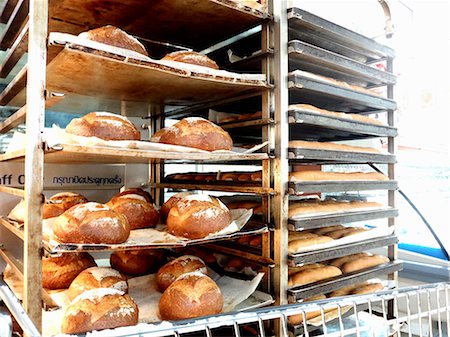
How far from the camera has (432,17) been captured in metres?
3.13

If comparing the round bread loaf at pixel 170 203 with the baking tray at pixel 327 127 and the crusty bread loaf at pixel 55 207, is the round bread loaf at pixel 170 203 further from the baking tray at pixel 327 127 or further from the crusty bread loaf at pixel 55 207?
the baking tray at pixel 327 127

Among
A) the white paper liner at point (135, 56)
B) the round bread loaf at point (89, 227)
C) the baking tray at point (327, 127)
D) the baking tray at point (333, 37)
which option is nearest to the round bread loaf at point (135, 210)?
the round bread loaf at point (89, 227)

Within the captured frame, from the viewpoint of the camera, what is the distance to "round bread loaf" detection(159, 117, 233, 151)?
1484mm

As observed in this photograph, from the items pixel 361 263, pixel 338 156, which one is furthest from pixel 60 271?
pixel 361 263

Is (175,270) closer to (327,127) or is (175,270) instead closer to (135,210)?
(135,210)

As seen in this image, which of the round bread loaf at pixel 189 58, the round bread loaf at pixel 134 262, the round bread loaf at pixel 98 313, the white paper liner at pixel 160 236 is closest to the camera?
the round bread loaf at pixel 98 313

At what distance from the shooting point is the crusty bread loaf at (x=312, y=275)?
1597 millimetres

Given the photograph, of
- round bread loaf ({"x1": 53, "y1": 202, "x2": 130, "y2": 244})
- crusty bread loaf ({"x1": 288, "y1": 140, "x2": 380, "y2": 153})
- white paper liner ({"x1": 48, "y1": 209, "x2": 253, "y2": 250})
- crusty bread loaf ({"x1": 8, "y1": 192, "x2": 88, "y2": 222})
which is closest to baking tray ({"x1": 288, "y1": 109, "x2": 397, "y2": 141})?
crusty bread loaf ({"x1": 288, "y1": 140, "x2": 380, "y2": 153})

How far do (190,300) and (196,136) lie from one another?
0.62m

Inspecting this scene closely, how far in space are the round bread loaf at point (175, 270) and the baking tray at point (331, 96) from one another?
84cm

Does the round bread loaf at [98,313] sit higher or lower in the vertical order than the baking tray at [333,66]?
lower

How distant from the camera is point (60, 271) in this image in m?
1.49

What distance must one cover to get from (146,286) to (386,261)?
1251 mm

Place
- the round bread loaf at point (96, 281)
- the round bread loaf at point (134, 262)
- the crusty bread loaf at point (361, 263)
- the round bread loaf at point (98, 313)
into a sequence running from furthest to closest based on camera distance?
the crusty bread loaf at point (361, 263)
the round bread loaf at point (134, 262)
the round bread loaf at point (96, 281)
the round bread loaf at point (98, 313)
